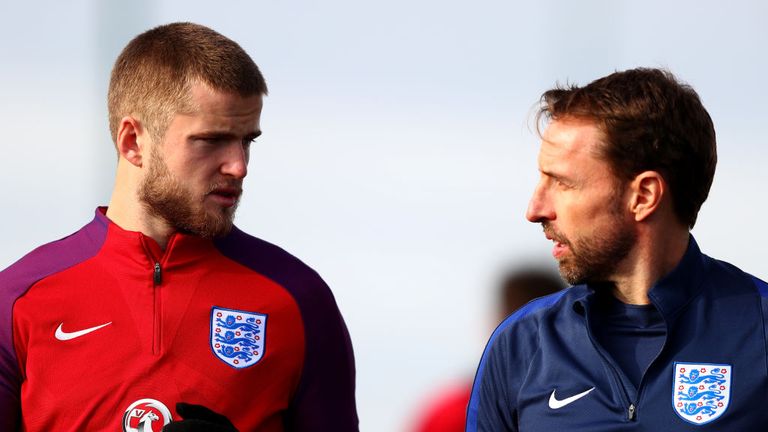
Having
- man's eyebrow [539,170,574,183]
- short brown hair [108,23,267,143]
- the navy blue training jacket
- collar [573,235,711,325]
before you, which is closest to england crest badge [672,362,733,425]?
the navy blue training jacket

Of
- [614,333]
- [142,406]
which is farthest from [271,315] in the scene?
[614,333]

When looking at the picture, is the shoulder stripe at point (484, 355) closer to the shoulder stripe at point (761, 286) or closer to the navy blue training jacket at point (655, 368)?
the navy blue training jacket at point (655, 368)

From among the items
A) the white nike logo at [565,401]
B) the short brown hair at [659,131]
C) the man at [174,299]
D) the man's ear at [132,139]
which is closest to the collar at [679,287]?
the short brown hair at [659,131]

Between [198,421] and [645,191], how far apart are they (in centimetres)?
129

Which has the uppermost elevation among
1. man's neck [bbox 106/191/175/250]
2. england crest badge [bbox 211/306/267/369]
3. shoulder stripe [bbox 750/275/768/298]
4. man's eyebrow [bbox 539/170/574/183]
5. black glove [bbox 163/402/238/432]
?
man's eyebrow [bbox 539/170/574/183]

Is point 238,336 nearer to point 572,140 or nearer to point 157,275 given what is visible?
point 157,275

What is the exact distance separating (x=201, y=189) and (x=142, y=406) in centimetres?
58

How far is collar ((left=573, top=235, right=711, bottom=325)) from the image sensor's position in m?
3.07

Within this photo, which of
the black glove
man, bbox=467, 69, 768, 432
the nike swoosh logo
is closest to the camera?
the black glove

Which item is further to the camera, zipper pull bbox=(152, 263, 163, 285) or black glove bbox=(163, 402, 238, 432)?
zipper pull bbox=(152, 263, 163, 285)

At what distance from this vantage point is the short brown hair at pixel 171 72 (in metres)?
3.22

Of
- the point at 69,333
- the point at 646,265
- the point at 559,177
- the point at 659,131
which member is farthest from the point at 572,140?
the point at 69,333

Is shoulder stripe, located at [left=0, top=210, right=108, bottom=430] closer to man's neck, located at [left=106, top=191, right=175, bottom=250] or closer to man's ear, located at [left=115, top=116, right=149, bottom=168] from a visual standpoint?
man's neck, located at [left=106, top=191, right=175, bottom=250]

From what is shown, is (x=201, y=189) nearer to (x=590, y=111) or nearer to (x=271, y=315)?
(x=271, y=315)
